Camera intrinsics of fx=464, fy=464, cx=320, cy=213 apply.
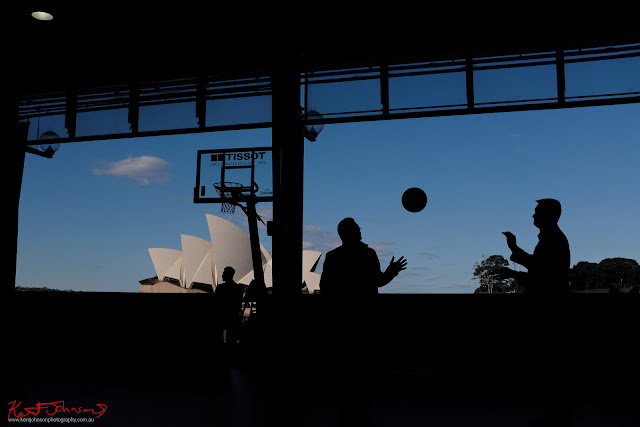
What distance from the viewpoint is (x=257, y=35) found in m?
6.23

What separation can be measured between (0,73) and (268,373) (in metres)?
4.60

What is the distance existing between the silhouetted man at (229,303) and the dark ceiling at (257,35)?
3.15 metres

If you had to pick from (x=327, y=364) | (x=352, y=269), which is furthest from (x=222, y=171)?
(x=352, y=269)

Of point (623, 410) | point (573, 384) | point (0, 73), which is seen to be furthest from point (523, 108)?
point (0, 73)

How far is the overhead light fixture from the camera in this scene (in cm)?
549

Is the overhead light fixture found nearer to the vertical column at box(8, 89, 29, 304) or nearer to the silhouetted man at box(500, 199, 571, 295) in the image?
the vertical column at box(8, 89, 29, 304)

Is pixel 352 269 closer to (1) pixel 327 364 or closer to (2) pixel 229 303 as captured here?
(1) pixel 327 364

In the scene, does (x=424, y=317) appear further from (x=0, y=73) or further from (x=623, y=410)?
(x=0, y=73)

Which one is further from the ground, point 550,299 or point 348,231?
point 348,231

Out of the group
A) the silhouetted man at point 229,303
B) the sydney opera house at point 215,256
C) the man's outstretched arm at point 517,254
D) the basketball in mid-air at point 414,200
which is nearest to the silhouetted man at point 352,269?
the man's outstretched arm at point 517,254

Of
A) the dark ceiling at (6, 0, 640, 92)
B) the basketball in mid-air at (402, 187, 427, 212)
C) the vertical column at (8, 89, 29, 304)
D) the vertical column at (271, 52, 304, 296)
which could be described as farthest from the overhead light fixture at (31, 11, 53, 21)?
the basketball in mid-air at (402, 187, 427, 212)

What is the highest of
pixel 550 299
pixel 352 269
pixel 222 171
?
pixel 222 171

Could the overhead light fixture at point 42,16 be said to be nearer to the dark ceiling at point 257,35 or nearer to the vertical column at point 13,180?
the dark ceiling at point 257,35
